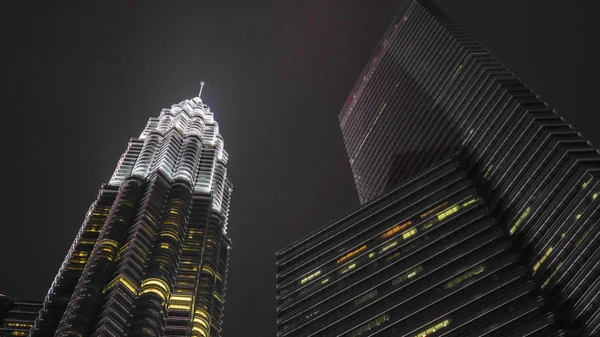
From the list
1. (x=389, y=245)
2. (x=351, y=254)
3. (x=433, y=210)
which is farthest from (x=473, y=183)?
(x=351, y=254)

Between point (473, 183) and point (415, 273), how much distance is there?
24436mm

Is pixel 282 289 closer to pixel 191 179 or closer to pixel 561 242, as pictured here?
pixel 561 242

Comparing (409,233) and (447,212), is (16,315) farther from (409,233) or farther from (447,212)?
(447,212)

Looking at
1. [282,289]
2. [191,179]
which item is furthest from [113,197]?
[282,289]

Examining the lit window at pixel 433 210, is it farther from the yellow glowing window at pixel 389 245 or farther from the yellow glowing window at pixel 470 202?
the yellow glowing window at pixel 389 245

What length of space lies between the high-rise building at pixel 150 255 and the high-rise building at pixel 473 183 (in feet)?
95.2

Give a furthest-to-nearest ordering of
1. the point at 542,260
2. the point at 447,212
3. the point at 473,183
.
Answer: the point at 473,183 < the point at 447,212 < the point at 542,260

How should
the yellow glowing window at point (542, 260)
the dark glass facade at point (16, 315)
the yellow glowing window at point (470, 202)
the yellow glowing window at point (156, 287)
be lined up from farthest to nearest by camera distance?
the dark glass facade at point (16, 315) < the yellow glowing window at point (156, 287) < the yellow glowing window at point (470, 202) < the yellow glowing window at point (542, 260)

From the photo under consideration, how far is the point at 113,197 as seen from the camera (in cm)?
17162

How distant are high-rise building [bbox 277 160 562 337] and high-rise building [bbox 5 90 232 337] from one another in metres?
28.7

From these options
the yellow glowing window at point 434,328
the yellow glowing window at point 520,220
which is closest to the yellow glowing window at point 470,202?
the yellow glowing window at point 520,220

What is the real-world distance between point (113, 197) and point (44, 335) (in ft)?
170

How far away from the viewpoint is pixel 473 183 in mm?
119375

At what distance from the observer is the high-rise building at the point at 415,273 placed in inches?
3644
